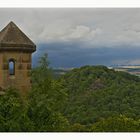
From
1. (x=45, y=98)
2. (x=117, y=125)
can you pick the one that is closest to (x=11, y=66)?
(x=45, y=98)

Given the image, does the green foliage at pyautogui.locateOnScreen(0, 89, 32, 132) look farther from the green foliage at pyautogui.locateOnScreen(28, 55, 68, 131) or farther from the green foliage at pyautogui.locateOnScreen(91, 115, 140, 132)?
the green foliage at pyautogui.locateOnScreen(91, 115, 140, 132)

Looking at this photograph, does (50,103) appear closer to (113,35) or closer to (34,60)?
(34,60)

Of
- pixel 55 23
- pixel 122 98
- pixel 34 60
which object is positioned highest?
pixel 55 23

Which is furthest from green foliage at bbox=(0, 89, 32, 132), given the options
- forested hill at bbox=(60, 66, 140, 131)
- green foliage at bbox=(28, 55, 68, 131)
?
forested hill at bbox=(60, 66, 140, 131)

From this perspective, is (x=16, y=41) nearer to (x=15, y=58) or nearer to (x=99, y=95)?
(x=15, y=58)
